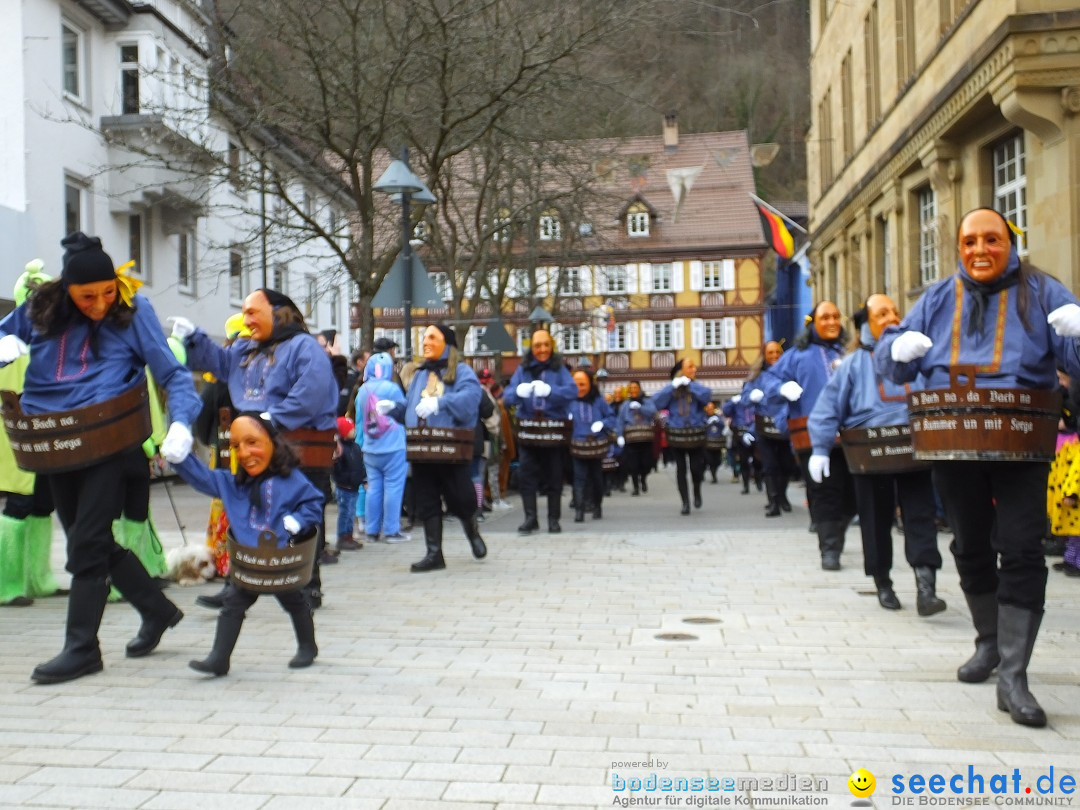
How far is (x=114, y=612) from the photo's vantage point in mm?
8039

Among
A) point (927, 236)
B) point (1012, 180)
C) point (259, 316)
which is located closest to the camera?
point (259, 316)

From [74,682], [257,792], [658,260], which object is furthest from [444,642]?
[658,260]

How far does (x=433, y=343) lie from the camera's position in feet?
33.6

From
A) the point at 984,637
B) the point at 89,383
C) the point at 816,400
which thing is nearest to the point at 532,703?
the point at 984,637

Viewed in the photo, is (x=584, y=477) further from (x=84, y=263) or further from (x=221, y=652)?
(x=84, y=263)

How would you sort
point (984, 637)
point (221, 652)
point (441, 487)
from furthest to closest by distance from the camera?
point (441, 487)
point (221, 652)
point (984, 637)

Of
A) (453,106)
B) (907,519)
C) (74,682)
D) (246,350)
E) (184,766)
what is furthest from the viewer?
(453,106)

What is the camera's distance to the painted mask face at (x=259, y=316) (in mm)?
7145

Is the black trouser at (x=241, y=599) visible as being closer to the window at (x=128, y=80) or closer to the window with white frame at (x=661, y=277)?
→ the window at (x=128, y=80)

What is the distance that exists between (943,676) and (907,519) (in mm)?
2213

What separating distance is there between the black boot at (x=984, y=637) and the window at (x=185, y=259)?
2810 centimetres

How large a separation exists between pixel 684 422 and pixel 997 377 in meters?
11.5

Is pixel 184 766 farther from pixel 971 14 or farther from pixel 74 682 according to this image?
pixel 971 14

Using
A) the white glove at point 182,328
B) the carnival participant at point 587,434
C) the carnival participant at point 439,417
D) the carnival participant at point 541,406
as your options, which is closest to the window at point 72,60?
the carnival participant at point 587,434
